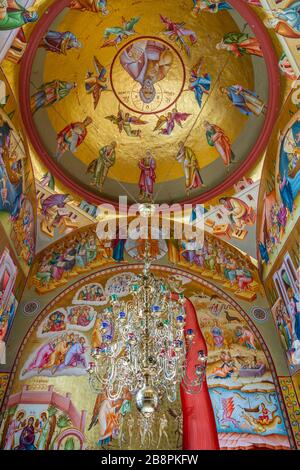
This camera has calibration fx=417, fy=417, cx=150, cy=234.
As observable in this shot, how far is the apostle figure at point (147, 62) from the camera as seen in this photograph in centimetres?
1011

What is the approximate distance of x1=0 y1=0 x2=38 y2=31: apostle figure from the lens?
292 inches

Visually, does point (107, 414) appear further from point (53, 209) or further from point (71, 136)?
point (71, 136)

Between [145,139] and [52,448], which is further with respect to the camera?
[145,139]

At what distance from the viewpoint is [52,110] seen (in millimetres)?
10188

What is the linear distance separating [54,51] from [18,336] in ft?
22.3

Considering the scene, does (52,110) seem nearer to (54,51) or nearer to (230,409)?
(54,51)

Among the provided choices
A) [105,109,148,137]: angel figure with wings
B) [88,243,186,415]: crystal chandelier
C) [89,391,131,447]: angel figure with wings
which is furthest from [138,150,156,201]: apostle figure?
[89,391,131,447]: angel figure with wings

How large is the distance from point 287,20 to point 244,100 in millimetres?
2416

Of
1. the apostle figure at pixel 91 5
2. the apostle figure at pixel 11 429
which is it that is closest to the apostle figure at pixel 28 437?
the apostle figure at pixel 11 429

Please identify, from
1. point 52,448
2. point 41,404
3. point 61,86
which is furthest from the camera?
point 61,86

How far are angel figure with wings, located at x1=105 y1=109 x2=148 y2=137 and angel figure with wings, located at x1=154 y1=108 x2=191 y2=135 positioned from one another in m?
0.42

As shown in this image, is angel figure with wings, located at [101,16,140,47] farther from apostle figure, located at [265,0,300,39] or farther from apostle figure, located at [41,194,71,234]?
apostle figure, located at [41,194,71,234]
